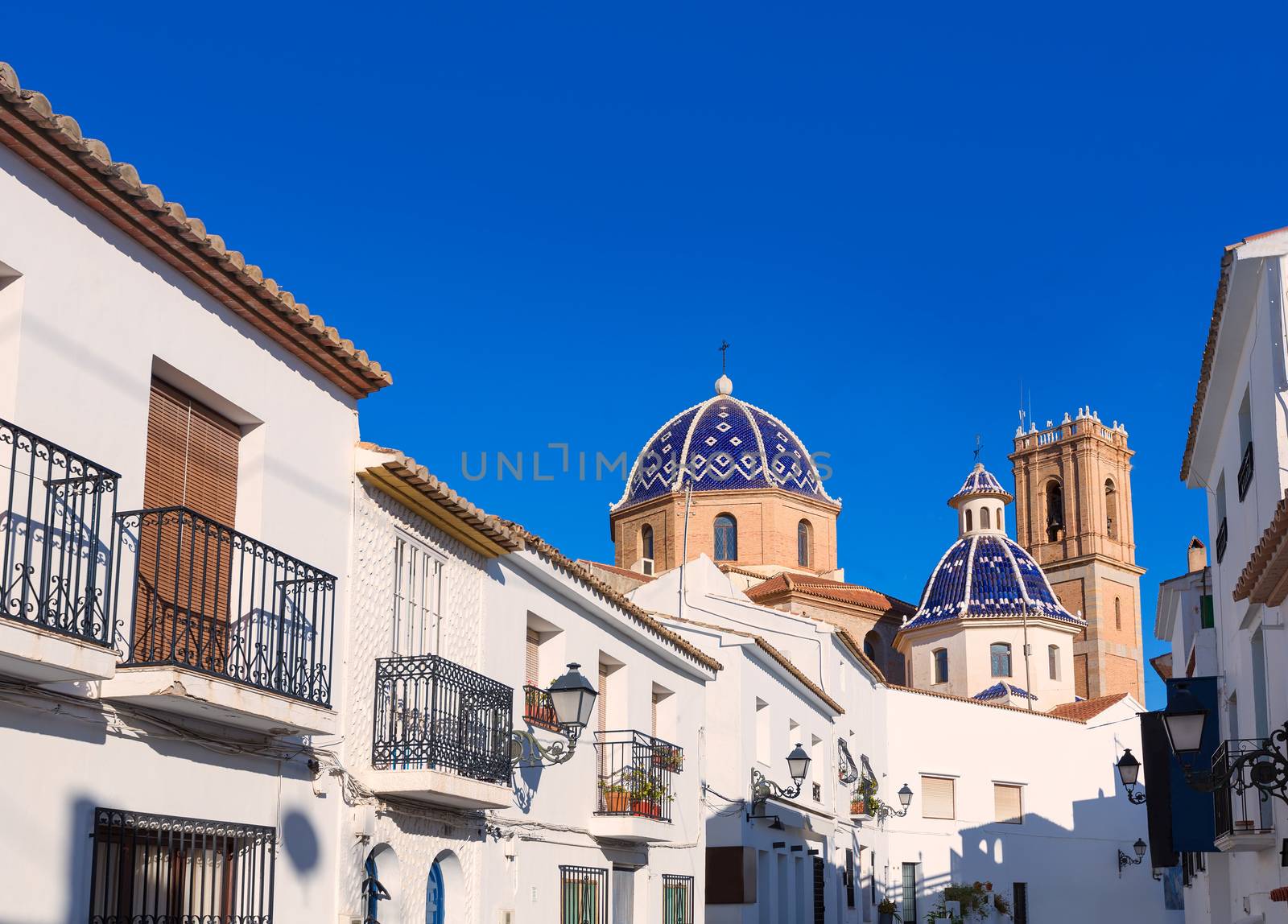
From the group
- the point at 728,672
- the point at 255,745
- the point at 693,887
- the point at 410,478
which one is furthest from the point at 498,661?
the point at 728,672

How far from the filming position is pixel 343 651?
401 inches

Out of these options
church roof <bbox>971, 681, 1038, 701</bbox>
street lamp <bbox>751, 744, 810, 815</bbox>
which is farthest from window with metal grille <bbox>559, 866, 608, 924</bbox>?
church roof <bbox>971, 681, 1038, 701</bbox>

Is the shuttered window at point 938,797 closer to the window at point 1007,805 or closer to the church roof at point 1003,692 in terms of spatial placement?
the window at point 1007,805

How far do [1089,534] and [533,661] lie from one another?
54034 mm

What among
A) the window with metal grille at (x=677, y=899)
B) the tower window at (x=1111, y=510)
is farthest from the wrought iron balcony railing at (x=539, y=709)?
the tower window at (x=1111, y=510)

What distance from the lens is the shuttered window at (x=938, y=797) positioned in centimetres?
3359

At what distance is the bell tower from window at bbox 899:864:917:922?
92.7ft

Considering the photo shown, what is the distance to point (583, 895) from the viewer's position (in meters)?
14.6

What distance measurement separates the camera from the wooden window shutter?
14.2 meters

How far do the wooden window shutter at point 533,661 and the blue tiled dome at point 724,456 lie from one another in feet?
103

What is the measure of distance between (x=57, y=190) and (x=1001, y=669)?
1548 inches

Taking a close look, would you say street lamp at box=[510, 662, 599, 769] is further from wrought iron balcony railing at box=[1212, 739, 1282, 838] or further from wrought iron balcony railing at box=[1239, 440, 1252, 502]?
wrought iron balcony railing at box=[1239, 440, 1252, 502]

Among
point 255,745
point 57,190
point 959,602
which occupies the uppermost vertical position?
point 959,602

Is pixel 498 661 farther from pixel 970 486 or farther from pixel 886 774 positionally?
pixel 970 486
